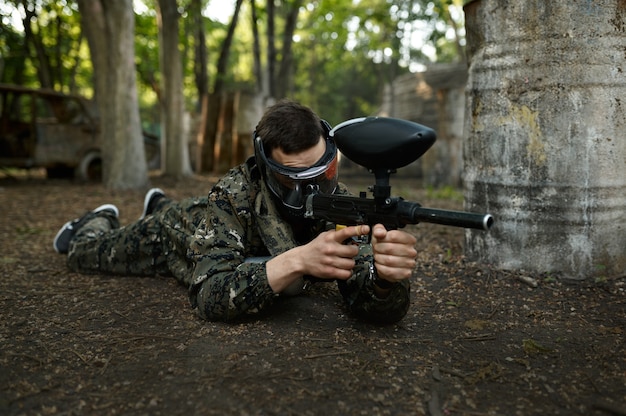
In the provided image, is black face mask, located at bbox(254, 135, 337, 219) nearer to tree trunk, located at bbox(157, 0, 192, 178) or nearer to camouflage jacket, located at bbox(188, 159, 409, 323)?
camouflage jacket, located at bbox(188, 159, 409, 323)

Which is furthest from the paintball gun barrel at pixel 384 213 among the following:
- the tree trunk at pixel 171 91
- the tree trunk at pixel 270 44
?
the tree trunk at pixel 270 44

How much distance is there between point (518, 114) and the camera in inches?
127

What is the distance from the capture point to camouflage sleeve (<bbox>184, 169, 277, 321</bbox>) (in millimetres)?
2449

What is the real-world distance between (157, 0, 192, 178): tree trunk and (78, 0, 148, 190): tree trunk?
1658 millimetres

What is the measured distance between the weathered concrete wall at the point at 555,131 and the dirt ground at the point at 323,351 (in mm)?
208

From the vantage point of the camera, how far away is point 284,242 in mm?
2670

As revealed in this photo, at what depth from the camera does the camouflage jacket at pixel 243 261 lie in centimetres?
246

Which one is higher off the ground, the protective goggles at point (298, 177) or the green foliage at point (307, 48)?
the green foliage at point (307, 48)

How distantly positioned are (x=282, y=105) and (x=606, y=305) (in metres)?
1.98

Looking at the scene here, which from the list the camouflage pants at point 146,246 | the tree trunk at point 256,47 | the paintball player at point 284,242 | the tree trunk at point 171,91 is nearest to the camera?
the paintball player at point 284,242

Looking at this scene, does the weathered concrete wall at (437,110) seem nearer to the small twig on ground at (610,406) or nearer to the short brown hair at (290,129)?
the short brown hair at (290,129)

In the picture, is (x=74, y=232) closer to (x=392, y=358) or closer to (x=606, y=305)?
(x=392, y=358)

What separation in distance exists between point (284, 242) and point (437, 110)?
30.1ft

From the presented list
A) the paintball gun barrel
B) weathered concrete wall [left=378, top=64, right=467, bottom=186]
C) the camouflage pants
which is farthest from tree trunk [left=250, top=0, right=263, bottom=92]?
the paintball gun barrel
